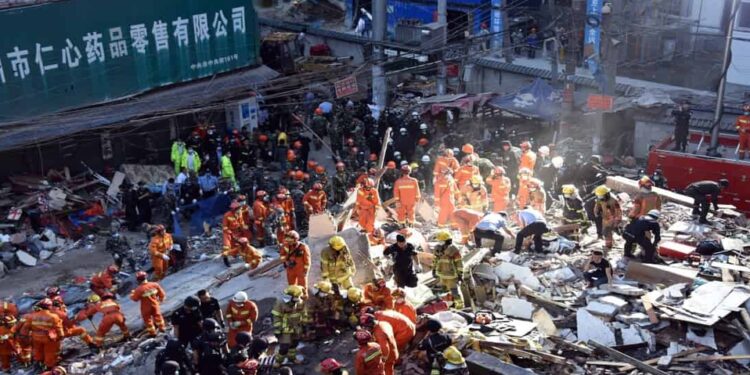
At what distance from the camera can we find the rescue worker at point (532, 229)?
15773 mm

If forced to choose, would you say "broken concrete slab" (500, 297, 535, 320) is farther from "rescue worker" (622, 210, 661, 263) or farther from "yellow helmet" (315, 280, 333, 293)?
"yellow helmet" (315, 280, 333, 293)

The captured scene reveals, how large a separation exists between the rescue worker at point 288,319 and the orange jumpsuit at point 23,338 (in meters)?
4.42

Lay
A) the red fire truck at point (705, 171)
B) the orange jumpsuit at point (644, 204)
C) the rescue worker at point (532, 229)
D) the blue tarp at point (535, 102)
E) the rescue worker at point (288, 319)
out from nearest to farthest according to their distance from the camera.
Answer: the rescue worker at point (288, 319) → the rescue worker at point (532, 229) → the orange jumpsuit at point (644, 204) → the red fire truck at point (705, 171) → the blue tarp at point (535, 102)

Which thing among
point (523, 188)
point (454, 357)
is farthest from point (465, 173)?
point (454, 357)

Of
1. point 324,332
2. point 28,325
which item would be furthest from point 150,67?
point 324,332

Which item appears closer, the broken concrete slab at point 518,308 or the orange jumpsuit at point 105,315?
the broken concrete slab at point 518,308

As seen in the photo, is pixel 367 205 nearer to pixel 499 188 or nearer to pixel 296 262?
pixel 499 188

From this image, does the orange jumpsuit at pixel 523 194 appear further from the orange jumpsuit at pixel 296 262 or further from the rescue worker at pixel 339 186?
the orange jumpsuit at pixel 296 262

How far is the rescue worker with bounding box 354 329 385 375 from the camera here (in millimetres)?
10781

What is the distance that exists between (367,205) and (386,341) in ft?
21.1

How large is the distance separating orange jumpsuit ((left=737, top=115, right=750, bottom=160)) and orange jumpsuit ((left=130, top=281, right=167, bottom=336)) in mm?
16252

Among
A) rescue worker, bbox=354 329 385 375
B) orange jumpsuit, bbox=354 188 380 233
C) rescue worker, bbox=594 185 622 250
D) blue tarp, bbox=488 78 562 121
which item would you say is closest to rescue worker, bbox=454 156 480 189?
orange jumpsuit, bbox=354 188 380 233

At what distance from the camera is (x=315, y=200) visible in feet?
60.8

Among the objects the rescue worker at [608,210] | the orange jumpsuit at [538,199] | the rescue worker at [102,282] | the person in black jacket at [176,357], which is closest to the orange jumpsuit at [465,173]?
the orange jumpsuit at [538,199]
